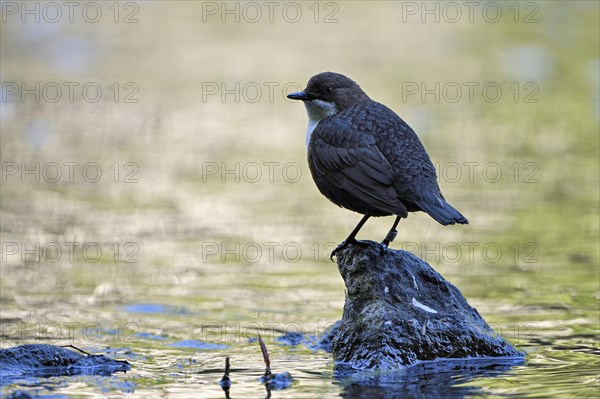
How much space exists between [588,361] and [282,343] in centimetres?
222

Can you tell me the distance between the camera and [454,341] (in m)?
7.18

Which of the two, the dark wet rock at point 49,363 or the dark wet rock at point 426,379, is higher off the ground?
the dark wet rock at point 49,363

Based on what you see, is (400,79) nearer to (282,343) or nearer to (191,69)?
(191,69)

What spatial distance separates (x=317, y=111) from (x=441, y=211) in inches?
66.9

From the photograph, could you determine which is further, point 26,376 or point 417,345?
point 417,345

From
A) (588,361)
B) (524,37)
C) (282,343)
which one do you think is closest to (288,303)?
(282,343)

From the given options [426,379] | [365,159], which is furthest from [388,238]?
[426,379]

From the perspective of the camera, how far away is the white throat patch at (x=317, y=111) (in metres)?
8.13

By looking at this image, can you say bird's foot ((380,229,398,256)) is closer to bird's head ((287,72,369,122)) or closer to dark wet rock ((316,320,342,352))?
dark wet rock ((316,320,342,352))

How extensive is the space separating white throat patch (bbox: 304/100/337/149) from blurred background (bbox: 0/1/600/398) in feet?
5.15

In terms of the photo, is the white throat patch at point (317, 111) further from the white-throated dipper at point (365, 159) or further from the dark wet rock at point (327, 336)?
the dark wet rock at point (327, 336)

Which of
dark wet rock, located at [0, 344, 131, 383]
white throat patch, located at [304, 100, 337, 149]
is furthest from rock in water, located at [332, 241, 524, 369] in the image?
dark wet rock, located at [0, 344, 131, 383]

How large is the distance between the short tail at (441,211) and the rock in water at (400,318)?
61 centimetres

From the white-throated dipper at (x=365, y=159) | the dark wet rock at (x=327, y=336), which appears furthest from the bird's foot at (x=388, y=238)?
the dark wet rock at (x=327, y=336)
